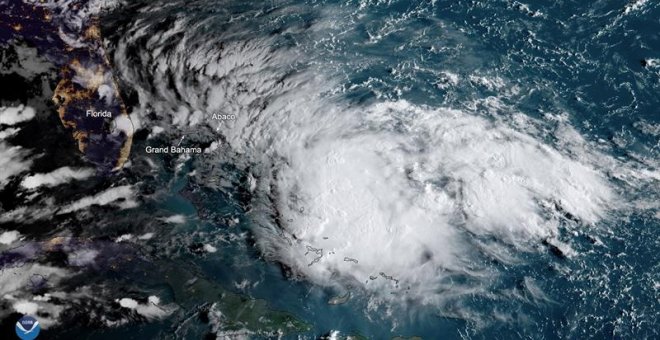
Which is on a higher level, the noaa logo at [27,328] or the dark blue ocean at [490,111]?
the dark blue ocean at [490,111]

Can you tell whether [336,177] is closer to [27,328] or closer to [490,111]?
[490,111]

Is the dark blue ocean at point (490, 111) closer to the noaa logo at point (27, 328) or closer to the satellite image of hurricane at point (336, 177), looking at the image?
the satellite image of hurricane at point (336, 177)

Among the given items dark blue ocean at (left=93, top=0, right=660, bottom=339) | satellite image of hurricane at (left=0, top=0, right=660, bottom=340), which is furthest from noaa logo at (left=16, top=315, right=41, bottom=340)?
dark blue ocean at (left=93, top=0, right=660, bottom=339)

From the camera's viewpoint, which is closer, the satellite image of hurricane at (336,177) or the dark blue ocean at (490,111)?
the dark blue ocean at (490,111)

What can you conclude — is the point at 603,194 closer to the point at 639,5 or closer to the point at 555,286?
the point at 555,286

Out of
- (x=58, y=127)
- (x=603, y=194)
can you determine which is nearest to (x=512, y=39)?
(x=603, y=194)

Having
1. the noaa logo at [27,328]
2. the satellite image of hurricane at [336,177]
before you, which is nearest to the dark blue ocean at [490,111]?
the satellite image of hurricane at [336,177]

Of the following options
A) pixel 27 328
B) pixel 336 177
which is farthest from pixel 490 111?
pixel 27 328
